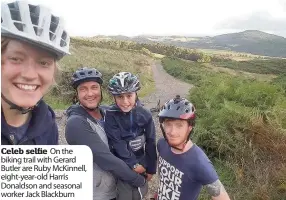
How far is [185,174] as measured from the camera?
1.12m

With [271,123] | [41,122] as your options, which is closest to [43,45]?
[41,122]

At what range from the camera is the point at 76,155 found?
98cm

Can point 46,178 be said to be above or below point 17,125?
below

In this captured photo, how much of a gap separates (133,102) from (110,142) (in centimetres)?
18

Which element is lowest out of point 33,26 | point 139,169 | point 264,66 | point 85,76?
point 139,169

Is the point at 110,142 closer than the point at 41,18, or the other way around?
the point at 41,18

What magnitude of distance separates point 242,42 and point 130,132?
992cm

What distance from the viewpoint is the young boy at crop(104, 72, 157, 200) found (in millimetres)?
1254

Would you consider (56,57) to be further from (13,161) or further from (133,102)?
(133,102)

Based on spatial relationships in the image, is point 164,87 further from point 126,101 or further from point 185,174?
point 185,174

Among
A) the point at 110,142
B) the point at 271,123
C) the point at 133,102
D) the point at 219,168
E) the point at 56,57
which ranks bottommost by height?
the point at 219,168

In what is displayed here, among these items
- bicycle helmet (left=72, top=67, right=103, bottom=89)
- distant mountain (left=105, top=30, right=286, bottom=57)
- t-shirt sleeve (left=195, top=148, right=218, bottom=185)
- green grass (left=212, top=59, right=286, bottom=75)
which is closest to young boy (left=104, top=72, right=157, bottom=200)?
bicycle helmet (left=72, top=67, right=103, bottom=89)

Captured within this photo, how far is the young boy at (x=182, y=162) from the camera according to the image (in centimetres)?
108

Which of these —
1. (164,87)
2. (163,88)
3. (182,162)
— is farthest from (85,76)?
(164,87)
